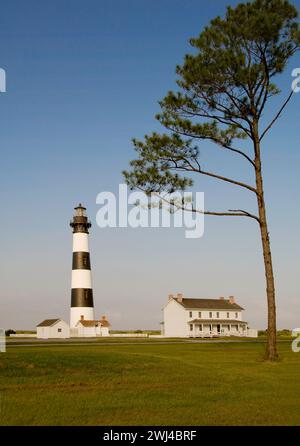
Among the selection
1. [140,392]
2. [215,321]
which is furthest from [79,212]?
[140,392]

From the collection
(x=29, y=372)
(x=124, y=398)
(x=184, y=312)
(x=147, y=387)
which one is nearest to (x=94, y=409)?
(x=124, y=398)

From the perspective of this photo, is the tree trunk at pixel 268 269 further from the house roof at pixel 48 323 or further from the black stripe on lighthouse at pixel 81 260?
the house roof at pixel 48 323

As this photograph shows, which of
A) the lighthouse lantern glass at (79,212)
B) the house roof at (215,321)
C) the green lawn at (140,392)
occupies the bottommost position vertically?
the house roof at (215,321)

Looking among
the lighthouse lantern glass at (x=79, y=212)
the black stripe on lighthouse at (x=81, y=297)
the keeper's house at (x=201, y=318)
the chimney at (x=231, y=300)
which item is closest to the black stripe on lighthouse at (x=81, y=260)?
the black stripe on lighthouse at (x=81, y=297)

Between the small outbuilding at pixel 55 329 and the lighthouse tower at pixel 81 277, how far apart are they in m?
1.69

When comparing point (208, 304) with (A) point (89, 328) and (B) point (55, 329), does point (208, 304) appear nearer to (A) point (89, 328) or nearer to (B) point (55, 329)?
(A) point (89, 328)

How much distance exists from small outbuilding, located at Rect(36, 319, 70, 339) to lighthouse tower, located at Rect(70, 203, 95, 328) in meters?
1.69

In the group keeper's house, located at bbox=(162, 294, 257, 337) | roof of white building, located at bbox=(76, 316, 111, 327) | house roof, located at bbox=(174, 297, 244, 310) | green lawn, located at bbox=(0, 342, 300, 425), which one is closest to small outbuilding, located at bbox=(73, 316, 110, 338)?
roof of white building, located at bbox=(76, 316, 111, 327)

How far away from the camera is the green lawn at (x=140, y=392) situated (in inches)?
432

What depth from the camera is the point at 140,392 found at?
46.8ft

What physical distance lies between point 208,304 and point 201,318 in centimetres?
335

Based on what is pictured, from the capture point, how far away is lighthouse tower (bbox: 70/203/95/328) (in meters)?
69.4
